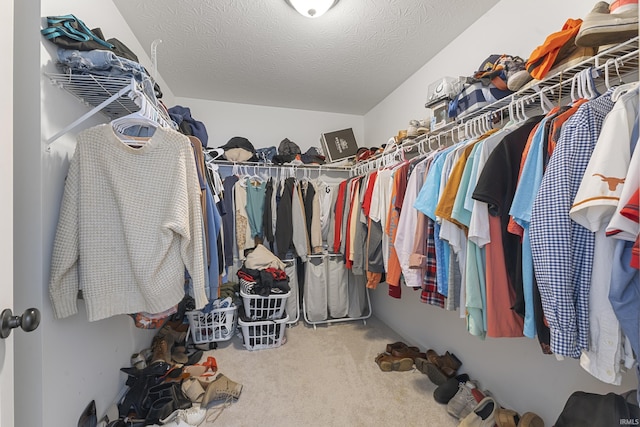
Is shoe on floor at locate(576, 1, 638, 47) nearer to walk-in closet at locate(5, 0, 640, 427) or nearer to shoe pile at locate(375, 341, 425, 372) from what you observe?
walk-in closet at locate(5, 0, 640, 427)

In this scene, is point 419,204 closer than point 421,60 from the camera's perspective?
Yes

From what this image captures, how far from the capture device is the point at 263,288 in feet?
7.34

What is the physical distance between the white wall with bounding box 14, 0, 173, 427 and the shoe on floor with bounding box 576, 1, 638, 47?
159cm

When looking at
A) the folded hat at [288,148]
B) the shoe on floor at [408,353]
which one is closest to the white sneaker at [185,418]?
the shoe on floor at [408,353]

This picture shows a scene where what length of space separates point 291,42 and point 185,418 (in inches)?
95.4

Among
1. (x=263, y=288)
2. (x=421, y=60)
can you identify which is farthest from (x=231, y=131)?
(x=421, y=60)

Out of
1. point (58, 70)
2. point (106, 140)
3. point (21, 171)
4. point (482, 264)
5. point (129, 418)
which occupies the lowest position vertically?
point (129, 418)

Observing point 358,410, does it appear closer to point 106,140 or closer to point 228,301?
point 228,301

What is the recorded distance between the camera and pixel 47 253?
1.05 meters

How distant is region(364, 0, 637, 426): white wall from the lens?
4.21 ft

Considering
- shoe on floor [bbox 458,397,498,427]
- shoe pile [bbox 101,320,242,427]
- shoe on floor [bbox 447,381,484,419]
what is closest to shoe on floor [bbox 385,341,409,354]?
shoe on floor [bbox 447,381,484,419]

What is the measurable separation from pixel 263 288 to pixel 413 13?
219cm

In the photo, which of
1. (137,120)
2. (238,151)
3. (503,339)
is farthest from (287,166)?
(503,339)

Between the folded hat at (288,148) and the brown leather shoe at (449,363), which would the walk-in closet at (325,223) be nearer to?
the brown leather shoe at (449,363)
